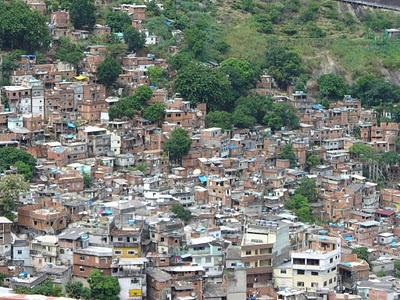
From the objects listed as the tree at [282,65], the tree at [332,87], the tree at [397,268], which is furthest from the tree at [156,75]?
the tree at [397,268]

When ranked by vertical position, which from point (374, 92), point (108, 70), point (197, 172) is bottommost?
point (197, 172)

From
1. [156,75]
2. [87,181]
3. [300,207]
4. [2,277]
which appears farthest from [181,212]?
[156,75]

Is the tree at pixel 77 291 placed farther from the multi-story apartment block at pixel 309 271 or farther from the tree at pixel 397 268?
the tree at pixel 397 268

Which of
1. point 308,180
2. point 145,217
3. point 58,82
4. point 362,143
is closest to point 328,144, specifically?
point 362,143

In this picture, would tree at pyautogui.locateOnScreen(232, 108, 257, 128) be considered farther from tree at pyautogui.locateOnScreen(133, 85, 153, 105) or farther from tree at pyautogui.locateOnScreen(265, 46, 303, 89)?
tree at pyautogui.locateOnScreen(265, 46, 303, 89)

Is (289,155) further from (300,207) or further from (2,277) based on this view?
(2,277)

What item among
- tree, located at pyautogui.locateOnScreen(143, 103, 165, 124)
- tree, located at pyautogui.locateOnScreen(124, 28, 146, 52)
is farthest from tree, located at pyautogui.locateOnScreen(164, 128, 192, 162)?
tree, located at pyautogui.locateOnScreen(124, 28, 146, 52)

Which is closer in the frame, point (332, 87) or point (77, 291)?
point (77, 291)

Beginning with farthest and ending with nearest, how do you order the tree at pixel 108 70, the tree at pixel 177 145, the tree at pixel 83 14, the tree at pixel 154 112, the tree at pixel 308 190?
1. the tree at pixel 83 14
2. the tree at pixel 108 70
3. the tree at pixel 154 112
4. the tree at pixel 177 145
5. the tree at pixel 308 190
